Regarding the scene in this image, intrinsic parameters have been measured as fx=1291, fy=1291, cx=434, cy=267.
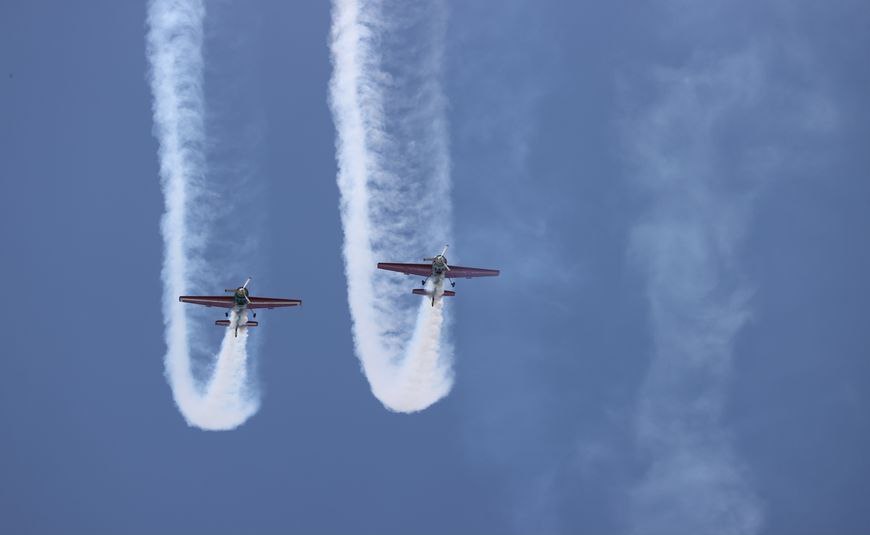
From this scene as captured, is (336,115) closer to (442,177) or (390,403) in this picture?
(442,177)

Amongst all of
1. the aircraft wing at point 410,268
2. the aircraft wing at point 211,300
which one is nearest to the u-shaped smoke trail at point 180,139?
the aircraft wing at point 211,300

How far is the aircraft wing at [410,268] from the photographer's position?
90375 mm

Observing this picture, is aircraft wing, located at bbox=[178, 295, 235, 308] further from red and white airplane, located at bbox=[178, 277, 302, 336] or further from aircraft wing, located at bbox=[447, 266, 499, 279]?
aircraft wing, located at bbox=[447, 266, 499, 279]

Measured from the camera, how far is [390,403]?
94.8 metres

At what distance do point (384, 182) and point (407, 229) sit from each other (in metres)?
4.09

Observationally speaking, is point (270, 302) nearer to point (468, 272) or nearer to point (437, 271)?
point (437, 271)

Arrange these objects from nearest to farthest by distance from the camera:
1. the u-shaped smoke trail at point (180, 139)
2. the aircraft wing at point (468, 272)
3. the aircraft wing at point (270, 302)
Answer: the u-shaped smoke trail at point (180, 139) → the aircraft wing at point (270, 302) → the aircraft wing at point (468, 272)

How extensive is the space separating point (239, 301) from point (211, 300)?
2.01 m

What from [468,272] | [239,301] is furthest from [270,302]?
[468,272]

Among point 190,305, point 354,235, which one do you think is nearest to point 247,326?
point 190,305

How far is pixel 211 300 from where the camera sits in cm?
9012

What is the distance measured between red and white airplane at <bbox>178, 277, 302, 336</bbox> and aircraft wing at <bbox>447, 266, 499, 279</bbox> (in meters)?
11.3

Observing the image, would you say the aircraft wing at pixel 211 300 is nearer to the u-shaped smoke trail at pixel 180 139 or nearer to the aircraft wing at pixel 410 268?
the u-shaped smoke trail at pixel 180 139

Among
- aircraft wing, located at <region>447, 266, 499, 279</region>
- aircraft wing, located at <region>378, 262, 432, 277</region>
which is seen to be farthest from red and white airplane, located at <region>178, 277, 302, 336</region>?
aircraft wing, located at <region>447, 266, 499, 279</region>
